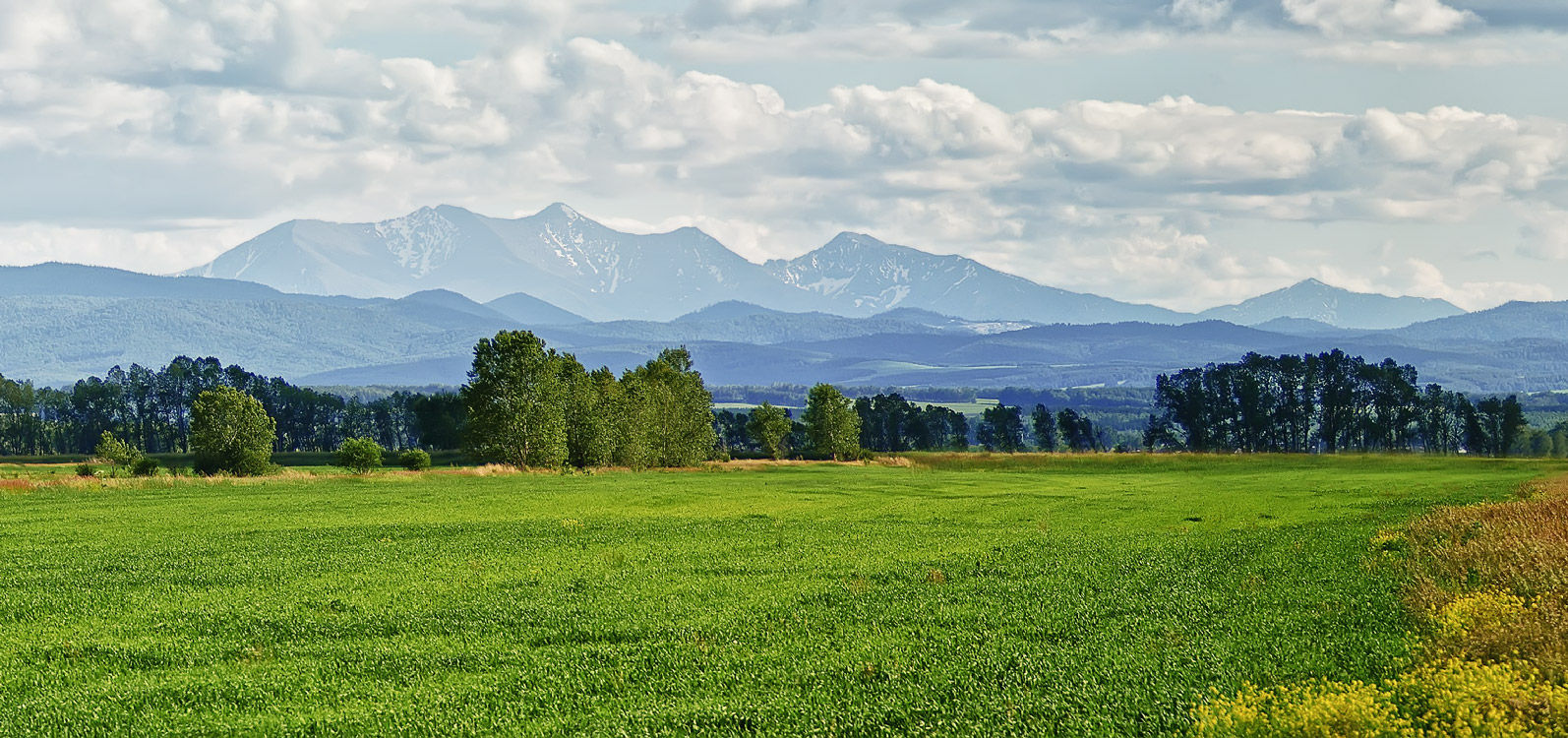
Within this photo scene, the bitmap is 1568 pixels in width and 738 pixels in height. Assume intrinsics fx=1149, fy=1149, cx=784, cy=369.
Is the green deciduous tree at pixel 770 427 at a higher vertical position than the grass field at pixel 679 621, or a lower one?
higher

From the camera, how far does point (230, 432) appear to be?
103 meters

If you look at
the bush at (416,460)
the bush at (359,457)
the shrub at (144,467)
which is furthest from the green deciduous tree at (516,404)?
the shrub at (144,467)

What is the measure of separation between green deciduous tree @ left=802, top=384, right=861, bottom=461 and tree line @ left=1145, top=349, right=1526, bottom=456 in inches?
2569

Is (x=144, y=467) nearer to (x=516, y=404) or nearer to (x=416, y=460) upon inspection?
(x=416, y=460)

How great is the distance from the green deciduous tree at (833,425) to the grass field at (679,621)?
10878cm

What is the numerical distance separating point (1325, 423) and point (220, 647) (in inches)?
7832

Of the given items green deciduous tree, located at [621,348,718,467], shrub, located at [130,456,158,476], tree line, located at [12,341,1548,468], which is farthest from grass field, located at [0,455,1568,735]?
green deciduous tree, located at [621,348,718,467]

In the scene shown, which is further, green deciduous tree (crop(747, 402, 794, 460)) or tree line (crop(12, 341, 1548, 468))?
green deciduous tree (crop(747, 402, 794, 460))

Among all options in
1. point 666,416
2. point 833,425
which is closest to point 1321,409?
point 833,425

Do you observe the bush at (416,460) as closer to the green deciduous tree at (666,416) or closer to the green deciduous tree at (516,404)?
the green deciduous tree at (516,404)

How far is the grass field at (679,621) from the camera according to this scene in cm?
1867

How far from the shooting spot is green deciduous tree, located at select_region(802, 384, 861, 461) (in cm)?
15975

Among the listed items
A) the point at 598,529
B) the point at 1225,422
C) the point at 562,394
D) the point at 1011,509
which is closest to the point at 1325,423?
the point at 1225,422

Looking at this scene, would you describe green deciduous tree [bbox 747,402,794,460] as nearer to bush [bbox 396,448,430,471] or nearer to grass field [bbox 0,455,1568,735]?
bush [bbox 396,448,430,471]
